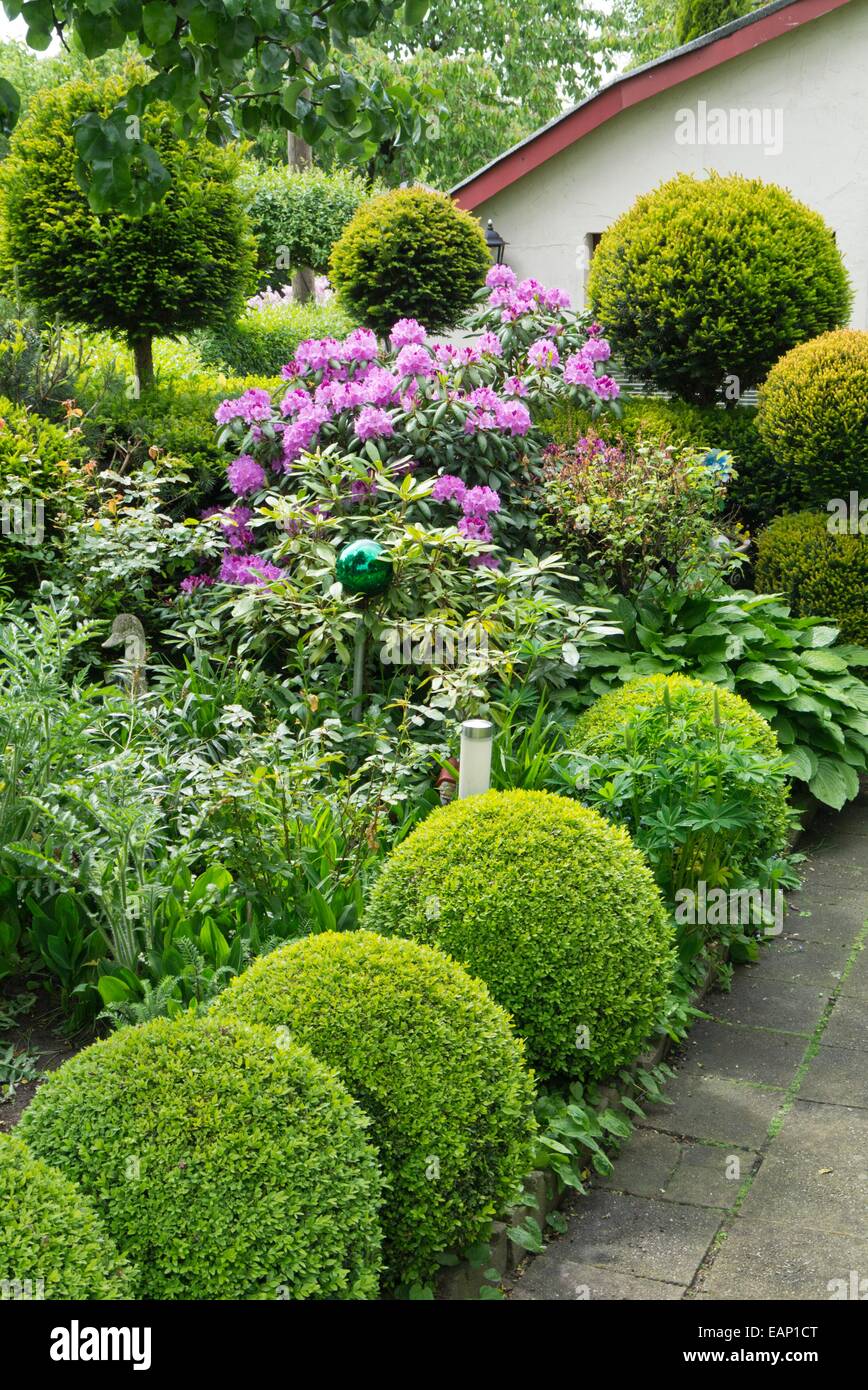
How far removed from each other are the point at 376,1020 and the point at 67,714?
1.64m

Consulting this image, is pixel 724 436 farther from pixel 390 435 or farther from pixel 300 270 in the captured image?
pixel 300 270

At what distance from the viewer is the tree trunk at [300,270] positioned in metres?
17.2

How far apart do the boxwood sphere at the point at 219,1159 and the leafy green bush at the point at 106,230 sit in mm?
6047

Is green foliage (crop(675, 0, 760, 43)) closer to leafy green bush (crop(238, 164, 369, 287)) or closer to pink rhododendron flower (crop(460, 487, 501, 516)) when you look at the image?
leafy green bush (crop(238, 164, 369, 287))

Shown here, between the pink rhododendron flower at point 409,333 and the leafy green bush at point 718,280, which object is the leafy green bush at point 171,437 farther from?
the leafy green bush at point 718,280

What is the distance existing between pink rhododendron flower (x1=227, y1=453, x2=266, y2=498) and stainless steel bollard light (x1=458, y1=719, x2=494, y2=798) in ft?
9.51

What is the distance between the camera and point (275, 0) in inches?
147

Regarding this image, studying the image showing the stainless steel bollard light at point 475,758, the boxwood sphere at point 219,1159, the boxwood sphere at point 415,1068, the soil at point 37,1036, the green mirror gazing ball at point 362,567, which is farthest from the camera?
the green mirror gazing ball at point 362,567

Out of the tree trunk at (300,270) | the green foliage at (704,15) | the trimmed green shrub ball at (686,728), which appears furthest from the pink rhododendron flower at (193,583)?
the tree trunk at (300,270)

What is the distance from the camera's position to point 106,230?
7539mm

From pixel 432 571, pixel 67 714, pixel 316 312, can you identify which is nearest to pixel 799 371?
pixel 432 571

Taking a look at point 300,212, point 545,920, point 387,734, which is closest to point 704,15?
point 300,212

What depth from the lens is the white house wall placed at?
10.9 metres

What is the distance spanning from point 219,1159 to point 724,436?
22.0ft
